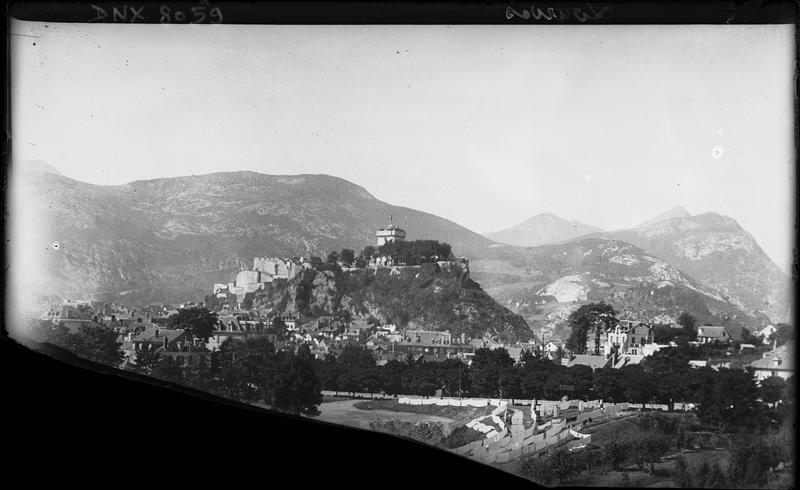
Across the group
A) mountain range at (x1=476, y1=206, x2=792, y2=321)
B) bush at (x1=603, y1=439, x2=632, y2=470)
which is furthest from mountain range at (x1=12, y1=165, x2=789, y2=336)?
bush at (x1=603, y1=439, x2=632, y2=470)

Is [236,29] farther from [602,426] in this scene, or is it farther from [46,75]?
[602,426]

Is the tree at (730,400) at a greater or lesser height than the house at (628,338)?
lesser

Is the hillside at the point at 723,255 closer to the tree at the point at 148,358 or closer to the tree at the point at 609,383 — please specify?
the tree at the point at 609,383

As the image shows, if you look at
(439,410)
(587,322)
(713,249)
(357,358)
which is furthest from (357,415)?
(713,249)

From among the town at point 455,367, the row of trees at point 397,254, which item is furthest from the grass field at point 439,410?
the row of trees at point 397,254

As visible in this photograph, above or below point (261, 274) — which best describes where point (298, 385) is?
below

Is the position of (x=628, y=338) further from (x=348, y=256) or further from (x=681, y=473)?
(x=348, y=256)
